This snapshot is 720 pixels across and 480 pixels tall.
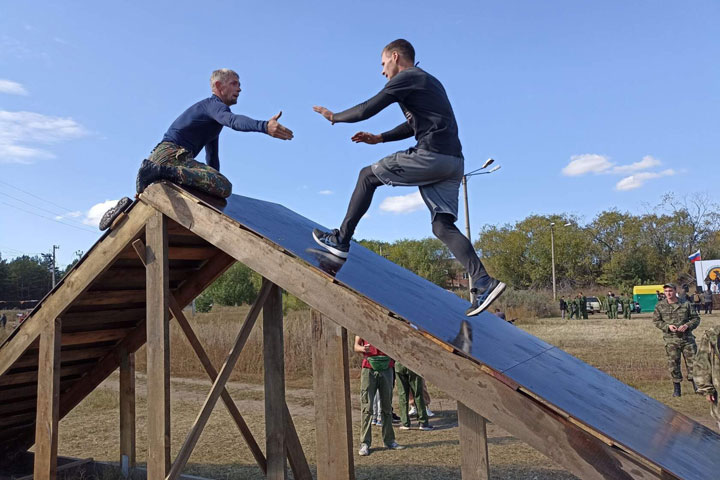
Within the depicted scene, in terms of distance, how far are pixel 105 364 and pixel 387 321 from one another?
14.3ft

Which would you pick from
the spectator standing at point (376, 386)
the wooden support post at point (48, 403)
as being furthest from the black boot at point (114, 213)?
the spectator standing at point (376, 386)

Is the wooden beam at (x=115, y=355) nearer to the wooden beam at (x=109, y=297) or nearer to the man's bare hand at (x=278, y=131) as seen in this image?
the wooden beam at (x=109, y=297)

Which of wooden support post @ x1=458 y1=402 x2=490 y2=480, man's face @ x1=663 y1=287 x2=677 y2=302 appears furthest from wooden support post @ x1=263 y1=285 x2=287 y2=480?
man's face @ x1=663 y1=287 x2=677 y2=302

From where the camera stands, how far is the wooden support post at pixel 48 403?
4.52m

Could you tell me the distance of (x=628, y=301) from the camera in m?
30.7

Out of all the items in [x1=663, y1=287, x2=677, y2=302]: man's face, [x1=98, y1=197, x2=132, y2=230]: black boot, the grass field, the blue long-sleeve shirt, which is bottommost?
the grass field

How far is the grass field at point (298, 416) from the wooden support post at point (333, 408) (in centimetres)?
321

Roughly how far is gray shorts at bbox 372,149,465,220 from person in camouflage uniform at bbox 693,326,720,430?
4.13 meters

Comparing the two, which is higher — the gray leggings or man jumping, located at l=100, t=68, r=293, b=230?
man jumping, located at l=100, t=68, r=293, b=230

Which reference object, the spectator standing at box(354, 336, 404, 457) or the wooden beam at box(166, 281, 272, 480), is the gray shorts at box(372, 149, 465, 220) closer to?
the wooden beam at box(166, 281, 272, 480)

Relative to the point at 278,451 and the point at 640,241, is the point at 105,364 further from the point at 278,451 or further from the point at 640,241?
the point at 640,241

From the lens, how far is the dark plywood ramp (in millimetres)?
2572

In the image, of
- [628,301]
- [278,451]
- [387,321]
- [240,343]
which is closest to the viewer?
[387,321]

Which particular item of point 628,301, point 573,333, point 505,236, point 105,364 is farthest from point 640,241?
point 105,364
